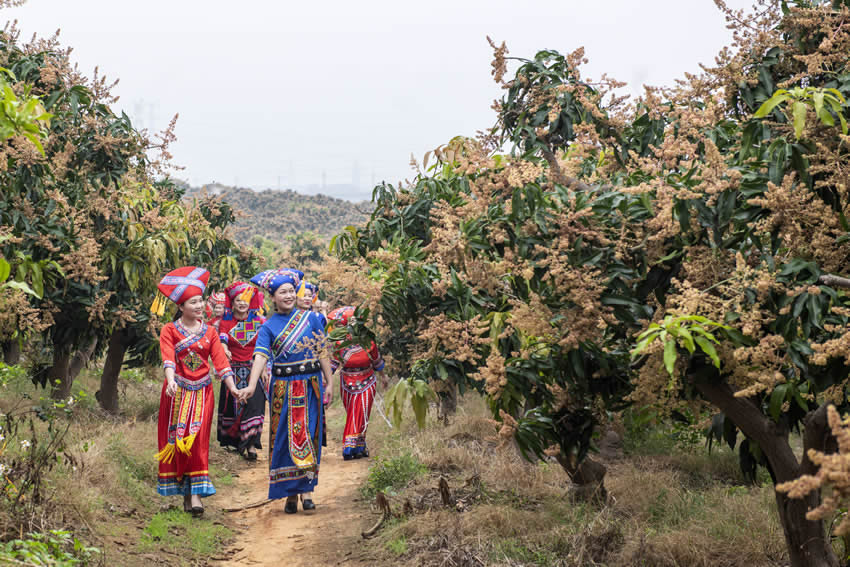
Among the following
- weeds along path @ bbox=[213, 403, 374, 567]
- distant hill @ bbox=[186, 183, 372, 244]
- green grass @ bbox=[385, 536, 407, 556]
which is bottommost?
weeds along path @ bbox=[213, 403, 374, 567]

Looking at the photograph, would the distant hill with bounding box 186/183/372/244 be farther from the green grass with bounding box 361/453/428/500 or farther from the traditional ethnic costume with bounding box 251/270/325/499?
the green grass with bounding box 361/453/428/500

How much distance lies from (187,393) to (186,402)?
2.9 inches

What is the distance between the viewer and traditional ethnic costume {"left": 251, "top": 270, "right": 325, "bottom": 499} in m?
6.43

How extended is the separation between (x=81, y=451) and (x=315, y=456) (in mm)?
1805

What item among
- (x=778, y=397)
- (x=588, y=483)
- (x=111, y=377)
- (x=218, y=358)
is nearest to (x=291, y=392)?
(x=218, y=358)

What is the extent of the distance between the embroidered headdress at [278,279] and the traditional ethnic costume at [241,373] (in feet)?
8.14

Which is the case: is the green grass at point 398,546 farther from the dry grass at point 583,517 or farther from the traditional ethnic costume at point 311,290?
the traditional ethnic costume at point 311,290

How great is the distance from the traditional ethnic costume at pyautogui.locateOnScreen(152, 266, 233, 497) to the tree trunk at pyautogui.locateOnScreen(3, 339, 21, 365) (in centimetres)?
399

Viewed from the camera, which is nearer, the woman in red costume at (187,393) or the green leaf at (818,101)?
the green leaf at (818,101)

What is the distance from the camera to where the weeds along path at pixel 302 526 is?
525 centimetres

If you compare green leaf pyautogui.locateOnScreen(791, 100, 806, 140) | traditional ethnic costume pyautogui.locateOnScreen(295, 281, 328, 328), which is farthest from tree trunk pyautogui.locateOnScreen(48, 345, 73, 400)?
green leaf pyautogui.locateOnScreen(791, 100, 806, 140)

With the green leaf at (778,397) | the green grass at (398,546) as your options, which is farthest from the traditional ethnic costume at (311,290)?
the green leaf at (778,397)

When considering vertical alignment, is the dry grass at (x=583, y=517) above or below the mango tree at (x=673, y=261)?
below

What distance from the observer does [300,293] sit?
773 cm
